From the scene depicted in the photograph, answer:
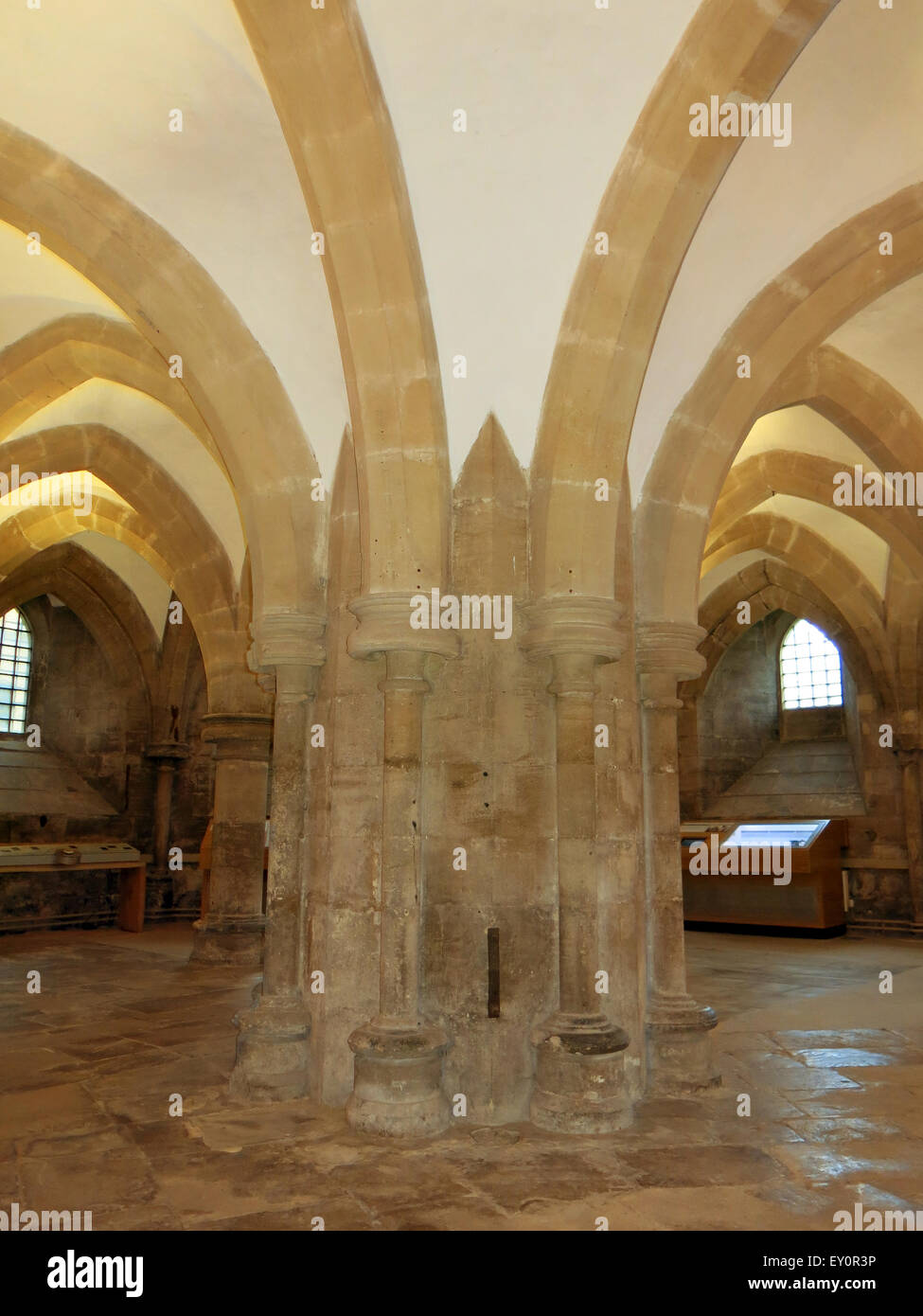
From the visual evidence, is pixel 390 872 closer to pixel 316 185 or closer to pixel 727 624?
pixel 316 185

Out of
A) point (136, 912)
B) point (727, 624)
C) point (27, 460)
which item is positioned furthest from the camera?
point (727, 624)

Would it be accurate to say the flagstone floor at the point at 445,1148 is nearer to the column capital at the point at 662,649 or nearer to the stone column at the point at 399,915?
the stone column at the point at 399,915

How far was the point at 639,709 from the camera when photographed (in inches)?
201

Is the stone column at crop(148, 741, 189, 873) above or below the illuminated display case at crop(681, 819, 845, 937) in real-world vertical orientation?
above

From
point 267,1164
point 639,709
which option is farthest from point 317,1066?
point 639,709

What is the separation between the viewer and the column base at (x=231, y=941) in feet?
28.3

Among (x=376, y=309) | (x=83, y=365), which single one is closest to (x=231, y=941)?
(x=83, y=365)

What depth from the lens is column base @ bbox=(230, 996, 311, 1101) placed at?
454cm

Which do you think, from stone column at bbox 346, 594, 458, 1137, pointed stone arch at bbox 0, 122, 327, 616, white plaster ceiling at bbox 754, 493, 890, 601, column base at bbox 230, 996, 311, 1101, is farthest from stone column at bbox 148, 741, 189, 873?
stone column at bbox 346, 594, 458, 1137

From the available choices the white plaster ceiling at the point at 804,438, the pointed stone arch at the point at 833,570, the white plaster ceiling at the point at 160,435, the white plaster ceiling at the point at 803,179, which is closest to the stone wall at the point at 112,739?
the white plaster ceiling at the point at 160,435

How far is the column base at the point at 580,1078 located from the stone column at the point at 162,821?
10.1m

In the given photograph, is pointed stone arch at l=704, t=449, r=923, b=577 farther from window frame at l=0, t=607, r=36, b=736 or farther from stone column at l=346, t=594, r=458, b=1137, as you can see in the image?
window frame at l=0, t=607, r=36, b=736
